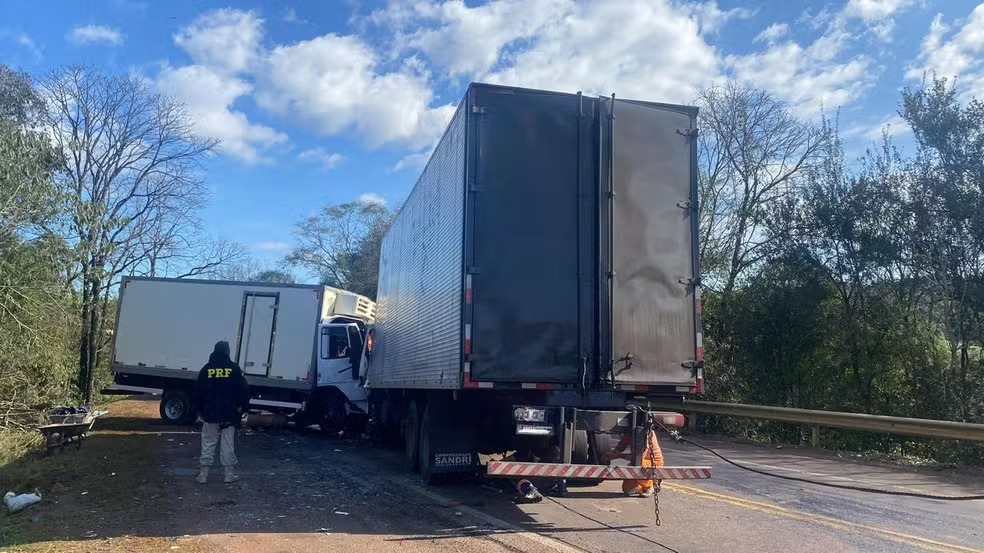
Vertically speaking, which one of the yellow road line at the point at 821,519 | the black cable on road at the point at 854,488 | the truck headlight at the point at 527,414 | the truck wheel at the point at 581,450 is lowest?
the yellow road line at the point at 821,519

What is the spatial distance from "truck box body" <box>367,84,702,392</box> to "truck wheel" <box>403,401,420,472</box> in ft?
8.99

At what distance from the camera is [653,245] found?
23.4 ft

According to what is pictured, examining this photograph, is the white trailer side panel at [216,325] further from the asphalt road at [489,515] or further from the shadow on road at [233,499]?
the asphalt road at [489,515]

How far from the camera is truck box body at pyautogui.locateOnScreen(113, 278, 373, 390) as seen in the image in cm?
1655

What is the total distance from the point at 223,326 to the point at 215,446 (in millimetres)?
8431

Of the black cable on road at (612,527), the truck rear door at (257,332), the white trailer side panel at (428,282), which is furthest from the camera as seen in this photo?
the truck rear door at (257,332)

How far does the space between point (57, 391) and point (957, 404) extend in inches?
680

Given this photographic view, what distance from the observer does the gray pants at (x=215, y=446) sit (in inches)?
356

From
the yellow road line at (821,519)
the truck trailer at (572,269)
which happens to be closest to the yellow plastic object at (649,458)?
the truck trailer at (572,269)

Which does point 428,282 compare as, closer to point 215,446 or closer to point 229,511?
point 215,446

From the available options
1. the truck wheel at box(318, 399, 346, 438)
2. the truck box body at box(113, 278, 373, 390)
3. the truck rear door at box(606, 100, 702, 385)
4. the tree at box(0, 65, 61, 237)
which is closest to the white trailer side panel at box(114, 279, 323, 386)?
the truck box body at box(113, 278, 373, 390)

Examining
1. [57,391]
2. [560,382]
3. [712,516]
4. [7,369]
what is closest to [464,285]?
[560,382]

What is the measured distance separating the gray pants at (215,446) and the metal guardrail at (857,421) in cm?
556

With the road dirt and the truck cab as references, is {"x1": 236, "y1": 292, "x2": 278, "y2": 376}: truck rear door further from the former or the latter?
the road dirt
